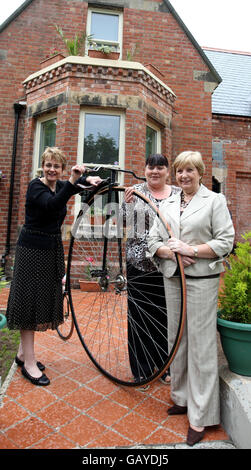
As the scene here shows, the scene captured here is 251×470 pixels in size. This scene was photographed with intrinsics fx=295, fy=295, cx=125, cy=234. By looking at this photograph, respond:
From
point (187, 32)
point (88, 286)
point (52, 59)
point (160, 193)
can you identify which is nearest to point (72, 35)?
point (52, 59)

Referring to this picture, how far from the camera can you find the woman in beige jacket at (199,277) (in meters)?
1.76

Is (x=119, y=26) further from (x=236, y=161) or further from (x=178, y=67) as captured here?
(x=236, y=161)

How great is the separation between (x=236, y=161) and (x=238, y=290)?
25.5 ft

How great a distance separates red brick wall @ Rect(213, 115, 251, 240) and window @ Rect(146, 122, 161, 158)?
2664 millimetres

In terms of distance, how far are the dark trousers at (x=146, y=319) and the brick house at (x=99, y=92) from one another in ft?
11.8

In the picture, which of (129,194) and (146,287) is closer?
(129,194)

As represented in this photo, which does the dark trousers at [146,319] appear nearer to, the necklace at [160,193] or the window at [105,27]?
the necklace at [160,193]

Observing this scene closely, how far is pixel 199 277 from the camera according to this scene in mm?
1818

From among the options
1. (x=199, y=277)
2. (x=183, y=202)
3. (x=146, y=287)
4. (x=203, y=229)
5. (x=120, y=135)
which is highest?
(x=120, y=135)

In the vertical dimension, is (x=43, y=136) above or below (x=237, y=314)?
above

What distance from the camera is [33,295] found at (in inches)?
92.9

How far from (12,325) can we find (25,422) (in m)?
0.72

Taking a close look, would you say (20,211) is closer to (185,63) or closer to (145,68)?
(145,68)

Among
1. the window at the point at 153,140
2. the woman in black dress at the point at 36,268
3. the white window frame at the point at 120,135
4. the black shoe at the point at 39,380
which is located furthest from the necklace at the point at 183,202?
the window at the point at 153,140
